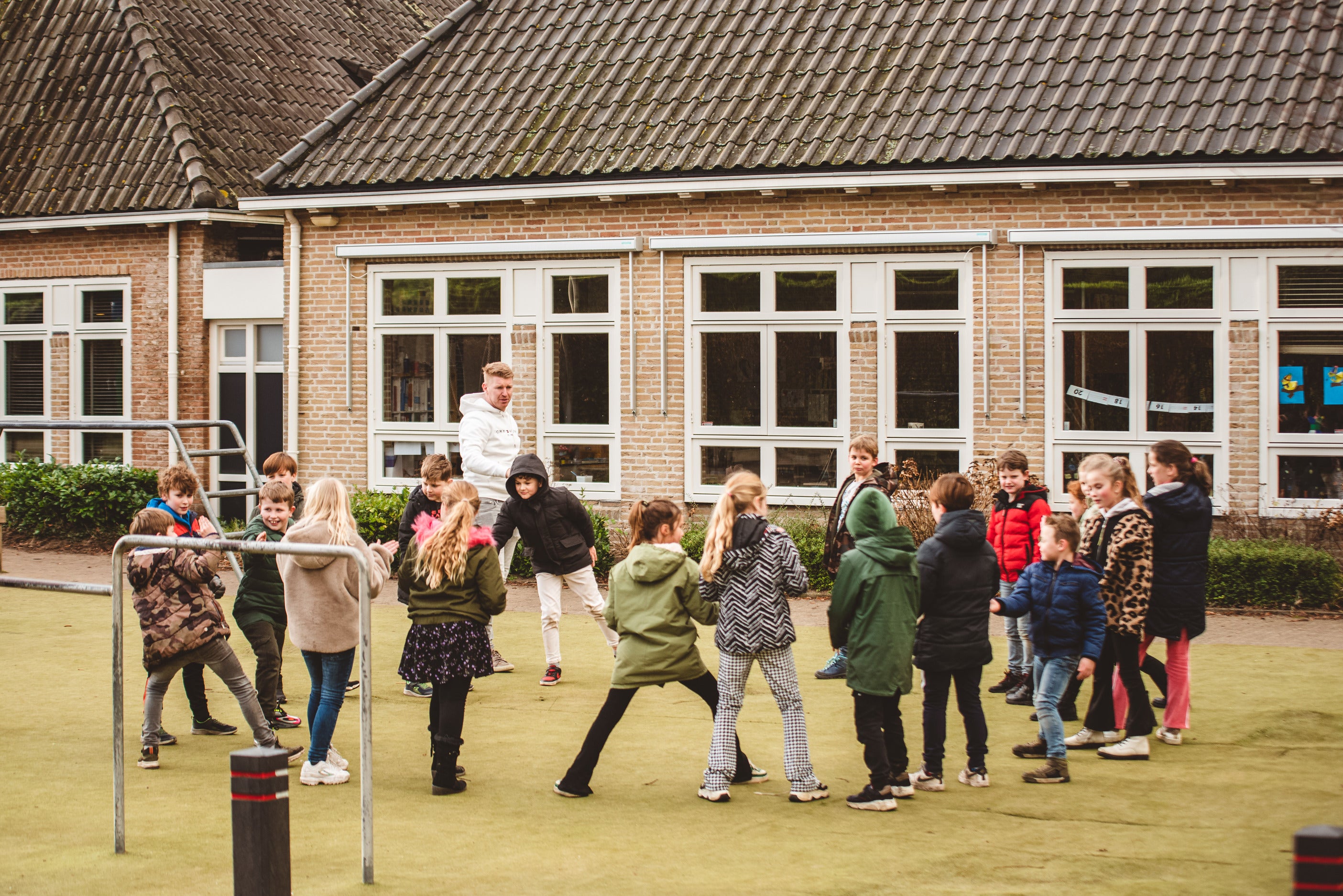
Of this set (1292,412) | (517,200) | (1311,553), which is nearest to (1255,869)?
(1311,553)

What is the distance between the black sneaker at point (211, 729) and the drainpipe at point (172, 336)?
10.0m

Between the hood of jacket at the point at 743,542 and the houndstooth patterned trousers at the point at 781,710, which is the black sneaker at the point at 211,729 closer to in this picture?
the houndstooth patterned trousers at the point at 781,710

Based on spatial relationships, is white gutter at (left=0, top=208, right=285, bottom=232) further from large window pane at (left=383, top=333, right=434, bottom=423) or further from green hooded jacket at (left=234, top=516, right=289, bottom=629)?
green hooded jacket at (left=234, top=516, right=289, bottom=629)

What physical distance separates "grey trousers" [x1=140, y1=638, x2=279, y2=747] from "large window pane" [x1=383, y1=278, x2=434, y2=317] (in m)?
8.88

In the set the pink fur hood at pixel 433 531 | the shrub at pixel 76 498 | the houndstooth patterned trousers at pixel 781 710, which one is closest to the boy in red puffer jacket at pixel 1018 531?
the houndstooth patterned trousers at pixel 781 710

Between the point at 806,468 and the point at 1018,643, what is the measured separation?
5759 millimetres

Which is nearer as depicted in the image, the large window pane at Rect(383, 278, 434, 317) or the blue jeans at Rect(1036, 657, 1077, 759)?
the blue jeans at Rect(1036, 657, 1077, 759)

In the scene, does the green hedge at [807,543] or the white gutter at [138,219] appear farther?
the white gutter at [138,219]

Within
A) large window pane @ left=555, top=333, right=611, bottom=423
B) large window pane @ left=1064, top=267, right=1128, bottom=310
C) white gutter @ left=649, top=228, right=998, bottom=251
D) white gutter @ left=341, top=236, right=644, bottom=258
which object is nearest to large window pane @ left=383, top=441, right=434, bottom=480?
large window pane @ left=555, top=333, right=611, bottom=423

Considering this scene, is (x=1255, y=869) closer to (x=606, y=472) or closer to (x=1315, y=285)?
(x=1315, y=285)

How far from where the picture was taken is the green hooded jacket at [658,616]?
675cm

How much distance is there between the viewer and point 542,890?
5.51m

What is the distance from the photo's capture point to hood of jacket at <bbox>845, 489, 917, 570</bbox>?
21.8ft

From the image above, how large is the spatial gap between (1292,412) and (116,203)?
13.6 meters
